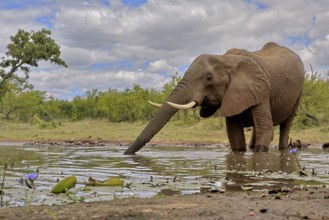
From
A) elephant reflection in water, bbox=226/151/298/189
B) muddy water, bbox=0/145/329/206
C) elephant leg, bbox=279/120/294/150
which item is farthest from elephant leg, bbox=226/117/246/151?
muddy water, bbox=0/145/329/206

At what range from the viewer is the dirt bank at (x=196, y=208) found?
3.56 m

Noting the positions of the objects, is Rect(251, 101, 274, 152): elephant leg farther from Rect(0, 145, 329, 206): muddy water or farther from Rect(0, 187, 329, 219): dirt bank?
Rect(0, 187, 329, 219): dirt bank

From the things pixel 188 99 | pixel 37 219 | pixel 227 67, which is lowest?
pixel 37 219

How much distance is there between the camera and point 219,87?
465 inches

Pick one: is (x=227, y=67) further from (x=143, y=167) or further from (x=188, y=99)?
(x=143, y=167)

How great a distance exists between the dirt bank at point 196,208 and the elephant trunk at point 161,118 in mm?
6347

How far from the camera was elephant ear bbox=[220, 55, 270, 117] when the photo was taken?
38.7ft

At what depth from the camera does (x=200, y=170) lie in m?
7.77

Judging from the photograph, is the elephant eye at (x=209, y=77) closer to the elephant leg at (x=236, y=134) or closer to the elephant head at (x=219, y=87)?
the elephant head at (x=219, y=87)

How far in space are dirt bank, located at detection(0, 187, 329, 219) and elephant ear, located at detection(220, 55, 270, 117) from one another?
7.14m

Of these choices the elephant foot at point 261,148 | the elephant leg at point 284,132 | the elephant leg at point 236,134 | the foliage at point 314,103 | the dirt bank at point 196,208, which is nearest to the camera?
the dirt bank at point 196,208

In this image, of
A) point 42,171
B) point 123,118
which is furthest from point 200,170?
point 123,118

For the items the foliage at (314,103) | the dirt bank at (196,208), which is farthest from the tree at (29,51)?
the dirt bank at (196,208)

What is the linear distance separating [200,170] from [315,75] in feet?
79.4
